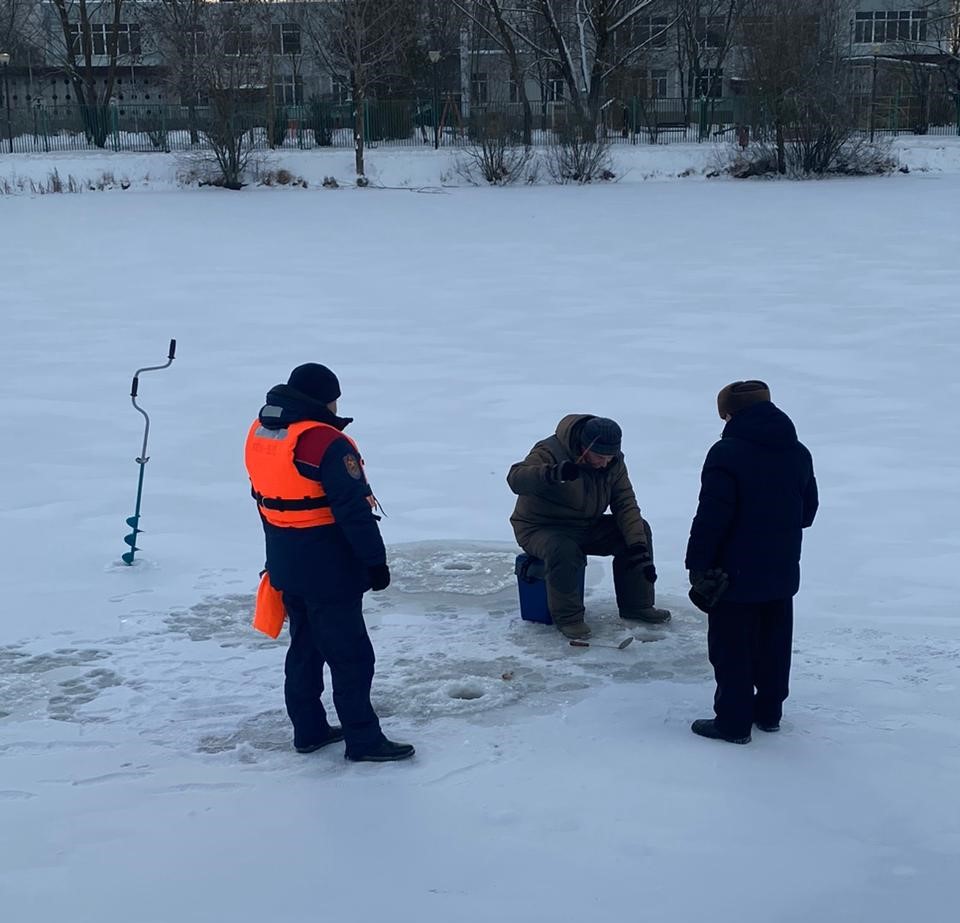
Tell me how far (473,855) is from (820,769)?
1335 millimetres

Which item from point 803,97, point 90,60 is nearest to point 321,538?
point 803,97

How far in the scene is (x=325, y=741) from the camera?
4723 mm

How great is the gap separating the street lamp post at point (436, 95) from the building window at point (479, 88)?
1.43 m

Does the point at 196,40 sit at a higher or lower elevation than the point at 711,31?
lower

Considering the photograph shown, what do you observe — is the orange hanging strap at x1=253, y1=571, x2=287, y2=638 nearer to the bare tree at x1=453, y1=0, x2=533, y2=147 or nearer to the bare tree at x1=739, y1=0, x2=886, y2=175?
the bare tree at x1=739, y1=0, x2=886, y2=175

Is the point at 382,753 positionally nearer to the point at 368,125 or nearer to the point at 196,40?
the point at 196,40

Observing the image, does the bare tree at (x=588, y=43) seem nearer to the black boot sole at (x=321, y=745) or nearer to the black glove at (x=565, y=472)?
the black glove at (x=565, y=472)

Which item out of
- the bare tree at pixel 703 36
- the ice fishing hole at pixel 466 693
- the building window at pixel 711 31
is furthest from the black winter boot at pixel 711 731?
the building window at pixel 711 31

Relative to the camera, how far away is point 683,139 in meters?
48.1

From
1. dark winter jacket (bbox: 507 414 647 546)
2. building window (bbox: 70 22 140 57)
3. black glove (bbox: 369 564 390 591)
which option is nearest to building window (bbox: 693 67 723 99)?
building window (bbox: 70 22 140 57)

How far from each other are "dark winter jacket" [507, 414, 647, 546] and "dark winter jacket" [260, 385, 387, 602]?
1.48 meters

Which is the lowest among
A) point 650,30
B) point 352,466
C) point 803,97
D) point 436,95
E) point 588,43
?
point 352,466

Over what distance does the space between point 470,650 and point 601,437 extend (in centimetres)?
109

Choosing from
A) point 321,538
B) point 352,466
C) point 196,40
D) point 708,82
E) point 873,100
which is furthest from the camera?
point 708,82
